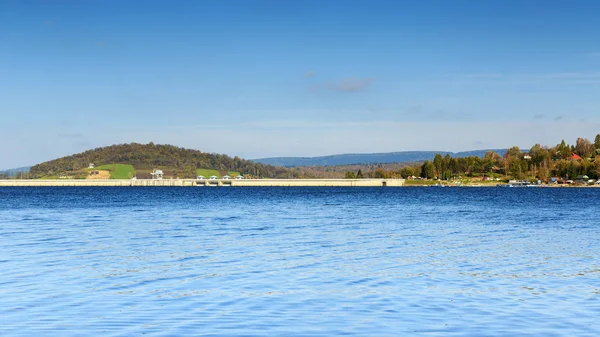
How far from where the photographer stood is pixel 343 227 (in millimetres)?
45594

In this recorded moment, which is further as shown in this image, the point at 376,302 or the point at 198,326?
the point at 376,302

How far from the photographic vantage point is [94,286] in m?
20.3

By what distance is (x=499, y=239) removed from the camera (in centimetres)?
3694

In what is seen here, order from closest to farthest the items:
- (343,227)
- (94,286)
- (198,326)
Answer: (198,326), (94,286), (343,227)

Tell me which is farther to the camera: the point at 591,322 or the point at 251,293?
the point at 251,293

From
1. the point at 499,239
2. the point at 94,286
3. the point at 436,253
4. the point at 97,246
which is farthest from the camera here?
the point at 499,239

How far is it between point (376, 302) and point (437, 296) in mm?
1964

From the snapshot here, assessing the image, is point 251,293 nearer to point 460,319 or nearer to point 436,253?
point 460,319

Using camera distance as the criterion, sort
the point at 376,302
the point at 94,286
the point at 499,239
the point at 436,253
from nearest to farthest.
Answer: the point at 376,302, the point at 94,286, the point at 436,253, the point at 499,239

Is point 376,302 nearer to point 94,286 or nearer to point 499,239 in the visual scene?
point 94,286

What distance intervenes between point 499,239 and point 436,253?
898cm

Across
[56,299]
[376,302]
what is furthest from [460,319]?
[56,299]

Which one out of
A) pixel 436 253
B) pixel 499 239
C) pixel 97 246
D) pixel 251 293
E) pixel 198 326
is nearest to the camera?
pixel 198 326

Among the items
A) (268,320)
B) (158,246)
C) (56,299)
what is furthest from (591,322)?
(158,246)
